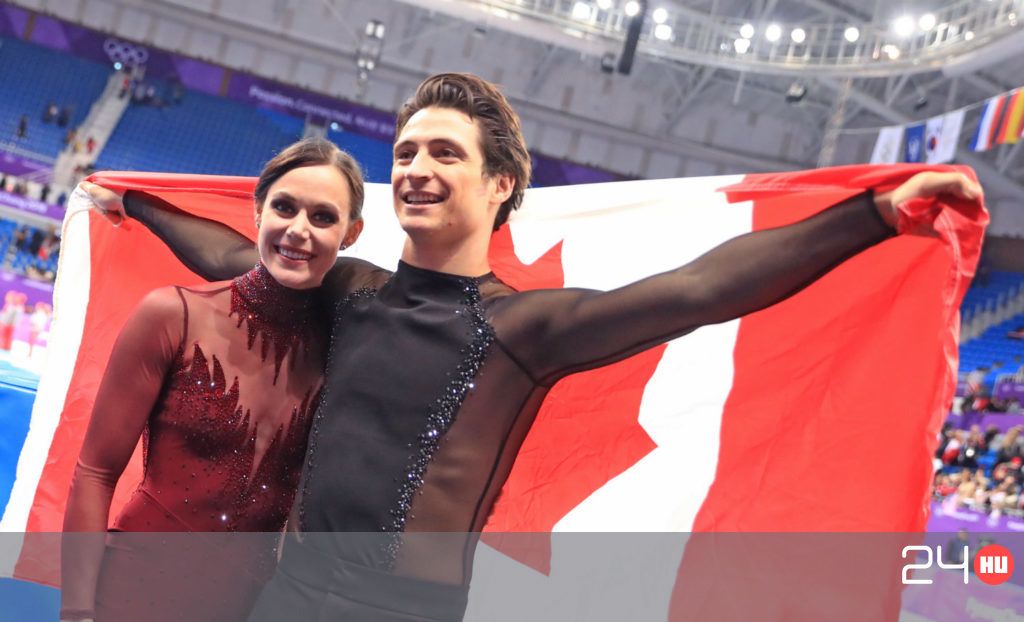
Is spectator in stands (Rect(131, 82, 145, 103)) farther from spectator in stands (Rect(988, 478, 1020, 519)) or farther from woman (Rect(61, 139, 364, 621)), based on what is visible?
woman (Rect(61, 139, 364, 621))

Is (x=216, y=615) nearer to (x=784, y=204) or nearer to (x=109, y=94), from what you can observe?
(x=784, y=204)

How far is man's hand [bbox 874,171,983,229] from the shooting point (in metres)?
1.38

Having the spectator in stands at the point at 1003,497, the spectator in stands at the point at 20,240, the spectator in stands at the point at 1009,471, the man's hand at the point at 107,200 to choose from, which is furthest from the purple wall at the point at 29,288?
the spectator in stands at the point at 1009,471

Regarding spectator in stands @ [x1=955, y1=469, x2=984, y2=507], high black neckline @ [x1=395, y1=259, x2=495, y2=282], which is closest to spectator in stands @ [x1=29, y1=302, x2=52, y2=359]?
high black neckline @ [x1=395, y1=259, x2=495, y2=282]

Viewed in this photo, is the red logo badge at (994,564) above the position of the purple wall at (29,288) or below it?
above

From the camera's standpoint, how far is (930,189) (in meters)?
1.39

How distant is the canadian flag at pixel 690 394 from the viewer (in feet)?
5.73

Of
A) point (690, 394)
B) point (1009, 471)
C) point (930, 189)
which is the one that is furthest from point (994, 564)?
point (930, 189)

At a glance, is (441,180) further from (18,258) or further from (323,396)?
(18,258)

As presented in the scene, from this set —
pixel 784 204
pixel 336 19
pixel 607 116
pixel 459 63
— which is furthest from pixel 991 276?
pixel 784 204

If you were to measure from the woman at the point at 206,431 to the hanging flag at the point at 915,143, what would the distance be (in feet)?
40.9

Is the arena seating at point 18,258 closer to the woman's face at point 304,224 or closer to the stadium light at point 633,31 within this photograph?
the stadium light at point 633,31

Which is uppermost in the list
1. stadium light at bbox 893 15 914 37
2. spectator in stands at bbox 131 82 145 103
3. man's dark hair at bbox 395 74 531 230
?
stadium light at bbox 893 15 914 37

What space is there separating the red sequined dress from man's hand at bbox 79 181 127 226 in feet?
2.88
